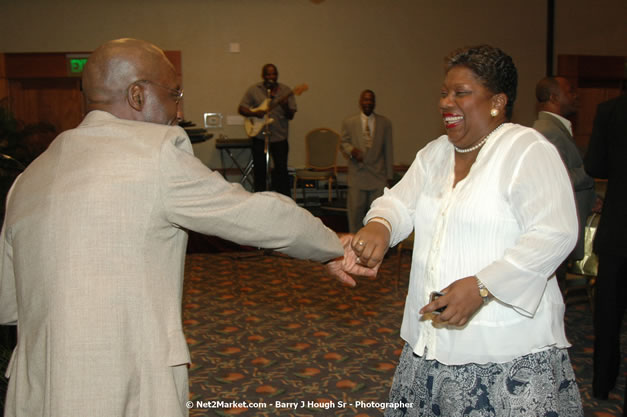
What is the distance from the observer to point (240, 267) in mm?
7211

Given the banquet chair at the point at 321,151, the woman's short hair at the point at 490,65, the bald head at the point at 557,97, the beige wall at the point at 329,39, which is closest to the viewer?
the woman's short hair at the point at 490,65

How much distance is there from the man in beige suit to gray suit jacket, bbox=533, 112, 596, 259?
10.1 feet

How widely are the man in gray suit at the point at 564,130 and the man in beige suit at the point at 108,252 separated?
3.10m

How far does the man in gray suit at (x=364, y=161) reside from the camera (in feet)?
25.2

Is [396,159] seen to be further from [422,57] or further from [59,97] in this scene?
[59,97]

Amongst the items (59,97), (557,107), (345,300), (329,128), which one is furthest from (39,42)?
(557,107)

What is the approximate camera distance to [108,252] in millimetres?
1516

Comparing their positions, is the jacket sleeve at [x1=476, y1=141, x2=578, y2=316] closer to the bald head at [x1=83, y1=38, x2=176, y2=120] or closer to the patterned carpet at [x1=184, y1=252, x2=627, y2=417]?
the bald head at [x1=83, y1=38, x2=176, y2=120]

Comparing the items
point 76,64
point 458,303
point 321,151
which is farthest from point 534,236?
point 76,64

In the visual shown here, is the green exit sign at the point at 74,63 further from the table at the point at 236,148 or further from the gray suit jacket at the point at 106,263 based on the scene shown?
the gray suit jacket at the point at 106,263

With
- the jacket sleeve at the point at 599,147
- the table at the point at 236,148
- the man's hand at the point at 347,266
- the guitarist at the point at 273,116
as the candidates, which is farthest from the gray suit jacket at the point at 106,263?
the table at the point at 236,148

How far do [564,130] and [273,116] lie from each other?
6.29 meters

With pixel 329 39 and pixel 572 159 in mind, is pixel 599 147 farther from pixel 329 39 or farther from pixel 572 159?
pixel 329 39

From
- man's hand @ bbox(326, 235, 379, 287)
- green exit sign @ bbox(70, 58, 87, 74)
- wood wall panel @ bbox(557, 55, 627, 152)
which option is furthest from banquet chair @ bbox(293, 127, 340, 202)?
man's hand @ bbox(326, 235, 379, 287)
